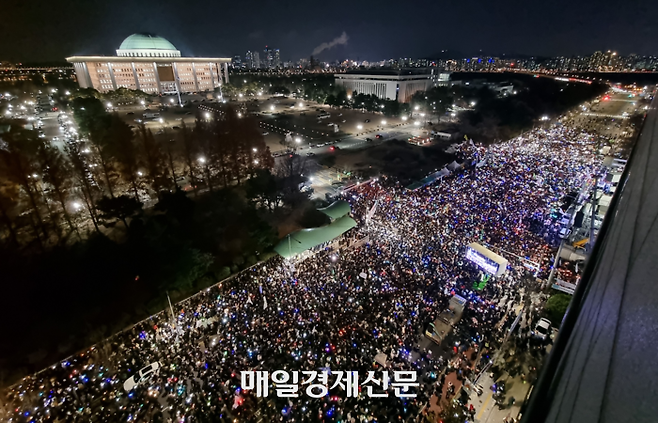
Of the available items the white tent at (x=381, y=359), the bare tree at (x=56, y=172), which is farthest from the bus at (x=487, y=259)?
the bare tree at (x=56, y=172)

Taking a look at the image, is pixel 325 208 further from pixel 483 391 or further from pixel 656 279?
pixel 656 279

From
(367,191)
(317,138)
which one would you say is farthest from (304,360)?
(317,138)

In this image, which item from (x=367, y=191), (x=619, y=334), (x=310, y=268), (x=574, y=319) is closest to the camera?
(x=619, y=334)

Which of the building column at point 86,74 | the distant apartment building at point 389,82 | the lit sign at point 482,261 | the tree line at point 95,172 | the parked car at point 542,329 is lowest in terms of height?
the parked car at point 542,329

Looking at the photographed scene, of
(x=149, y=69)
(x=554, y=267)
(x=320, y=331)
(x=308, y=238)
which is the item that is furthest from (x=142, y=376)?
(x=149, y=69)

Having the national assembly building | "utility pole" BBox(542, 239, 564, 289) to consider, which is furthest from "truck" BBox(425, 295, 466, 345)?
the national assembly building

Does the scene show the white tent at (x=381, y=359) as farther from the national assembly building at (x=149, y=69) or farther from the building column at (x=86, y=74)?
the building column at (x=86, y=74)

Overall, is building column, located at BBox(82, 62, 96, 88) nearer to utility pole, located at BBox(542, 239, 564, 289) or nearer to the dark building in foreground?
utility pole, located at BBox(542, 239, 564, 289)
